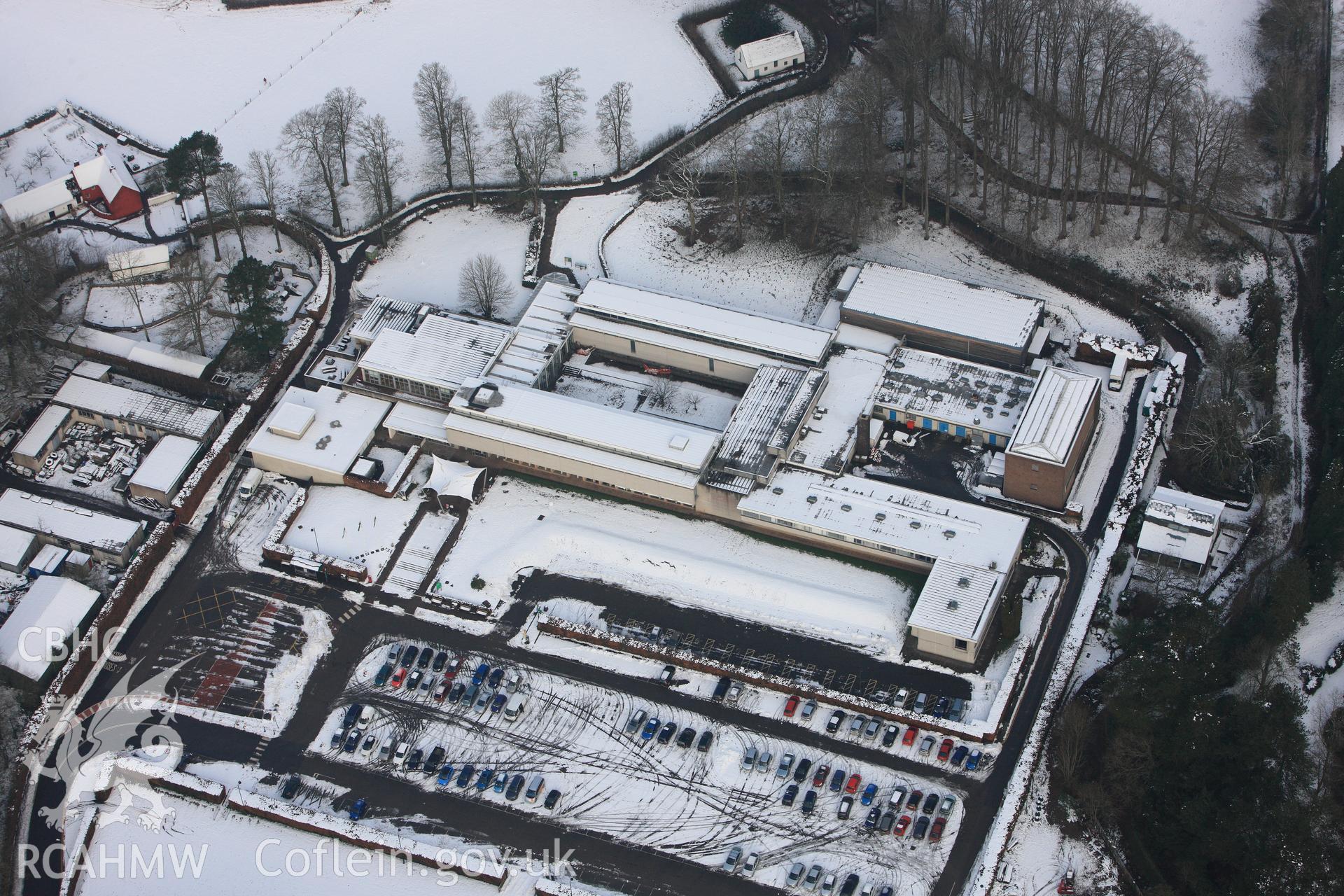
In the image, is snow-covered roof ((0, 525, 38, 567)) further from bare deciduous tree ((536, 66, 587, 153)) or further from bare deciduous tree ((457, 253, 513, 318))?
bare deciduous tree ((536, 66, 587, 153))

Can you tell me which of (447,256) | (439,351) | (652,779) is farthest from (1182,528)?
(447,256)

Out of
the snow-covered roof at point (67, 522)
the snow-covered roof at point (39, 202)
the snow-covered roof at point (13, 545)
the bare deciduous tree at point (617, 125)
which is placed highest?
the bare deciduous tree at point (617, 125)

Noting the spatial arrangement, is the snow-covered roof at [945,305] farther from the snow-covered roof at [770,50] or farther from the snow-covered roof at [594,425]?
the snow-covered roof at [770,50]

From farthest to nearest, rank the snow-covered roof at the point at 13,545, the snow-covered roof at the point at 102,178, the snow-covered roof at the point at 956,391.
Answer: the snow-covered roof at the point at 102,178, the snow-covered roof at the point at 956,391, the snow-covered roof at the point at 13,545

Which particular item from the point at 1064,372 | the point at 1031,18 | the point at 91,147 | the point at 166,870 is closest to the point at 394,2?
the point at 91,147

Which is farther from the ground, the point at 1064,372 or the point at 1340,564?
the point at 1064,372

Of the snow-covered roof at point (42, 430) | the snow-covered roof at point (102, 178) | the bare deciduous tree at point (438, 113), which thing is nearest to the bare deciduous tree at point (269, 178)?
the snow-covered roof at point (102, 178)

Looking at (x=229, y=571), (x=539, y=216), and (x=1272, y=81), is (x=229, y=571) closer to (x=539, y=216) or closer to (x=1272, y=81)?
(x=539, y=216)
